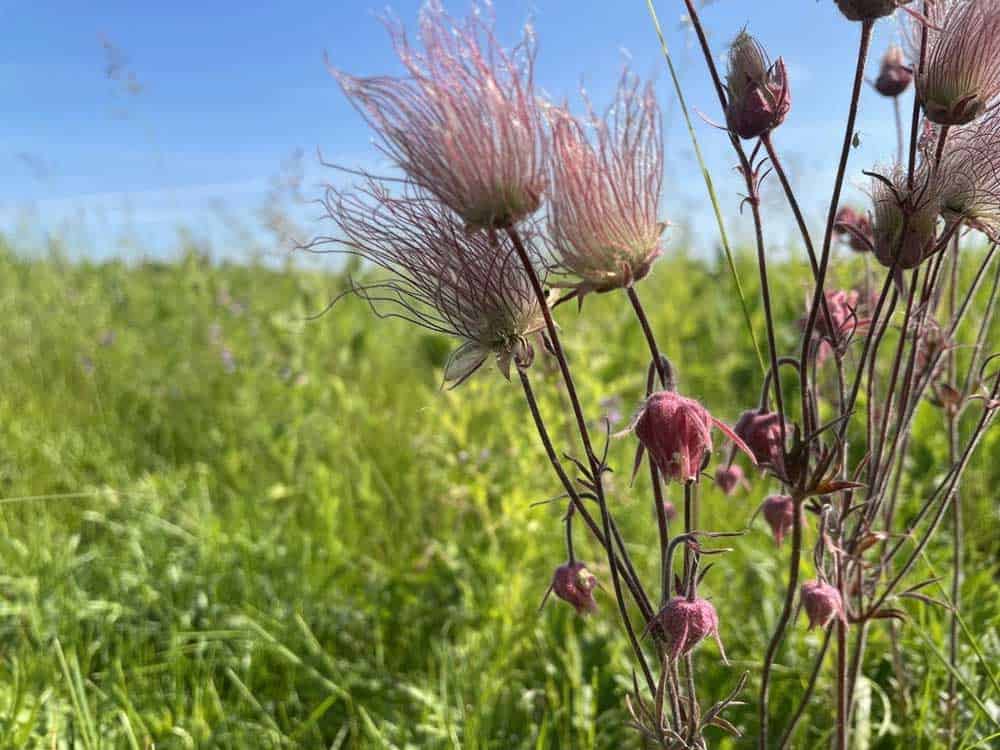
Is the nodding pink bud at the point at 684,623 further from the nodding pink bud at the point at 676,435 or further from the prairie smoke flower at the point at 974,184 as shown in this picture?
the prairie smoke flower at the point at 974,184

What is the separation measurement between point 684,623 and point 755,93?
2.21 ft

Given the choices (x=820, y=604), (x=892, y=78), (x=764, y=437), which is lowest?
(x=820, y=604)

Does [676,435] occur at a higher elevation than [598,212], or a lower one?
lower

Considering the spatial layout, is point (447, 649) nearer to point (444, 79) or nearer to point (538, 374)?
point (538, 374)

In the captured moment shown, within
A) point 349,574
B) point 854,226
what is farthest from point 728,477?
point 349,574

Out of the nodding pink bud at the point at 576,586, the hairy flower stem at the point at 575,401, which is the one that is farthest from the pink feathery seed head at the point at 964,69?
the nodding pink bud at the point at 576,586

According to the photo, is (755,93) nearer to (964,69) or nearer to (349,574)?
(964,69)

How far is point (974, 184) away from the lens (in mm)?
1032

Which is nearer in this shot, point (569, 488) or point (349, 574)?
point (569, 488)

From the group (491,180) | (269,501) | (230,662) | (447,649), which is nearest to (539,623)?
(447,649)

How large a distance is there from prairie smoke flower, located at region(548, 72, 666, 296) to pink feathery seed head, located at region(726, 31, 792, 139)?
0.46 ft

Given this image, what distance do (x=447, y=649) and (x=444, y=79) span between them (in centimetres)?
148

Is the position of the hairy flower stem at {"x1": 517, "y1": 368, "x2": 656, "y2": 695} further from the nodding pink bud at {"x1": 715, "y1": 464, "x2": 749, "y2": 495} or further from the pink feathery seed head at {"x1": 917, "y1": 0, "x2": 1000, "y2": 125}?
the pink feathery seed head at {"x1": 917, "y1": 0, "x2": 1000, "y2": 125}

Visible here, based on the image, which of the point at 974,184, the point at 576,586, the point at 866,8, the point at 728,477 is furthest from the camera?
the point at 728,477
